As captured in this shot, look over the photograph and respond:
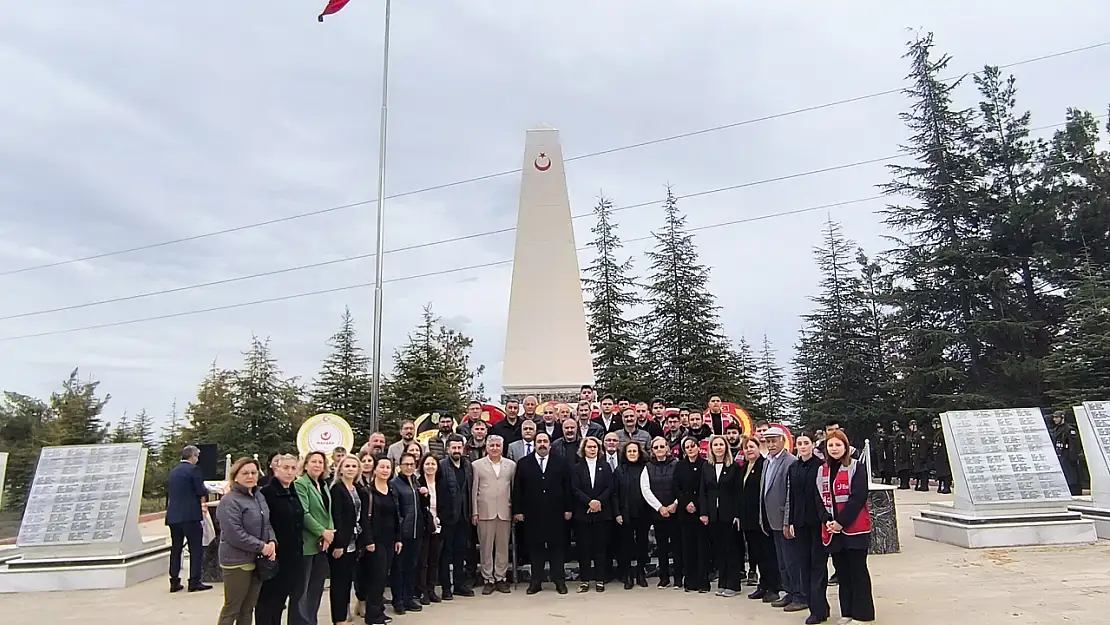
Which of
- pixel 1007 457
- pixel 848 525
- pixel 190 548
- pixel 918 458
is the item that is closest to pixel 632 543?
pixel 848 525

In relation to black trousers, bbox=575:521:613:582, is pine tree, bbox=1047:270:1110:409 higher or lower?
higher

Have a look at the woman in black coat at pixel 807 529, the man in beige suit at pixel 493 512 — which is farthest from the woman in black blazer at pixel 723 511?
the man in beige suit at pixel 493 512

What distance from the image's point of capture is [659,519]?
6.97 m

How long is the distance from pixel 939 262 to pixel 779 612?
1951 centimetres

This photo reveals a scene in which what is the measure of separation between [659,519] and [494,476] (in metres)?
1.53

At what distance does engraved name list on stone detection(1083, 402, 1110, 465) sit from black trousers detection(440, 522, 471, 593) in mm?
7739

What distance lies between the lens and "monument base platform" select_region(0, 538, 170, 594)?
7.64 metres

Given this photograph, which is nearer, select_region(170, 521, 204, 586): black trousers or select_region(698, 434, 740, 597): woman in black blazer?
select_region(698, 434, 740, 597): woman in black blazer

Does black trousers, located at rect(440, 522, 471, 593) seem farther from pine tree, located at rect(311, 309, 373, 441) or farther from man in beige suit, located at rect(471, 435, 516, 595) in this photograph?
pine tree, located at rect(311, 309, 373, 441)

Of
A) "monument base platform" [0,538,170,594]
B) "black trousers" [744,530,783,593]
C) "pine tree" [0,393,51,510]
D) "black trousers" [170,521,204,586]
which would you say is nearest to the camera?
"black trousers" [744,530,783,593]

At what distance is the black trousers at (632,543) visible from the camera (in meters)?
7.06

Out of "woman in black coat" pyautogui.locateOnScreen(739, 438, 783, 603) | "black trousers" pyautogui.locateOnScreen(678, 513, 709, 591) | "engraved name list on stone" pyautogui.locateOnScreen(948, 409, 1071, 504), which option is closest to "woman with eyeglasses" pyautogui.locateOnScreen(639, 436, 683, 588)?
"black trousers" pyautogui.locateOnScreen(678, 513, 709, 591)

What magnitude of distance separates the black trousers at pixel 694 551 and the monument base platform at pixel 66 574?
5.53 m

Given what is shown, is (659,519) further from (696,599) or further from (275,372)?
(275,372)
